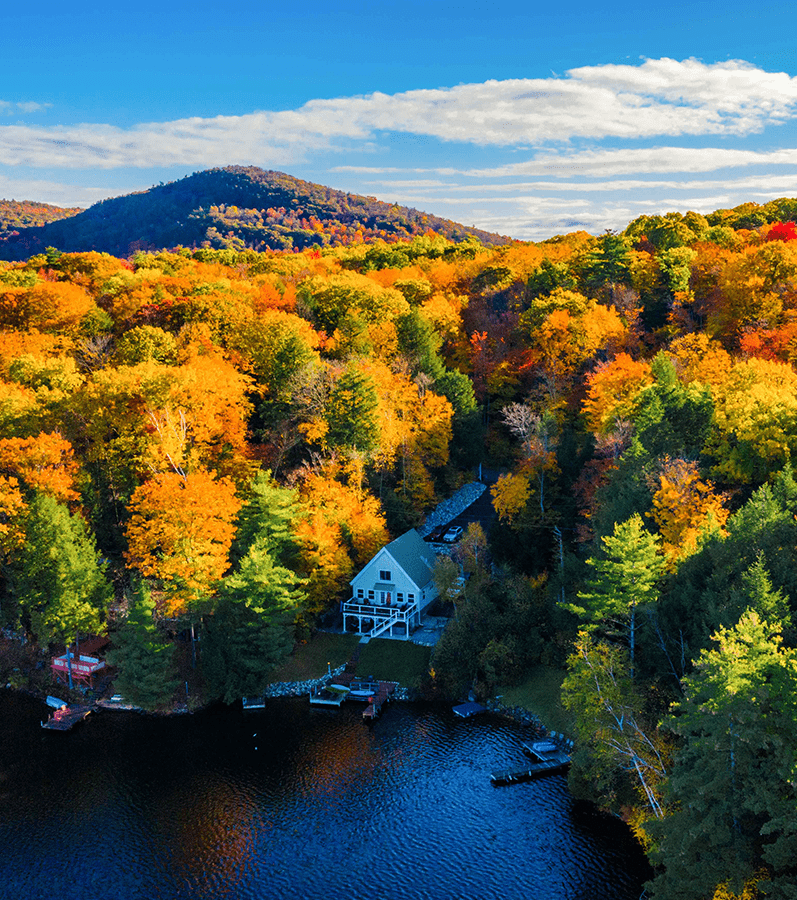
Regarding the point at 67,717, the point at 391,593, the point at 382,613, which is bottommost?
the point at 67,717

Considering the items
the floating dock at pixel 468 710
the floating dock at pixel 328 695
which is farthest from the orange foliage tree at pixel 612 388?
the floating dock at pixel 328 695

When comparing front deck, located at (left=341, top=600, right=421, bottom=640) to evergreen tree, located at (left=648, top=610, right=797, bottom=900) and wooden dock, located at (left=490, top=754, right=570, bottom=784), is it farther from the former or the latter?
evergreen tree, located at (left=648, top=610, right=797, bottom=900)

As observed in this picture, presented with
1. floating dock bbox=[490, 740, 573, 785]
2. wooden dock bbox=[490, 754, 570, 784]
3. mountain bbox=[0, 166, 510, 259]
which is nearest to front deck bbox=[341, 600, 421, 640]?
floating dock bbox=[490, 740, 573, 785]

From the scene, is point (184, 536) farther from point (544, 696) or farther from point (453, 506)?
point (453, 506)

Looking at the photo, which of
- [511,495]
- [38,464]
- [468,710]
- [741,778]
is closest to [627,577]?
[741,778]

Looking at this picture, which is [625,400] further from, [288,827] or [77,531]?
[77,531]

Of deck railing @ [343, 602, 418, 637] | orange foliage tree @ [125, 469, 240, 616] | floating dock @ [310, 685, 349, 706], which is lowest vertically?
floating dock @ [310, 685, 349, 706]
